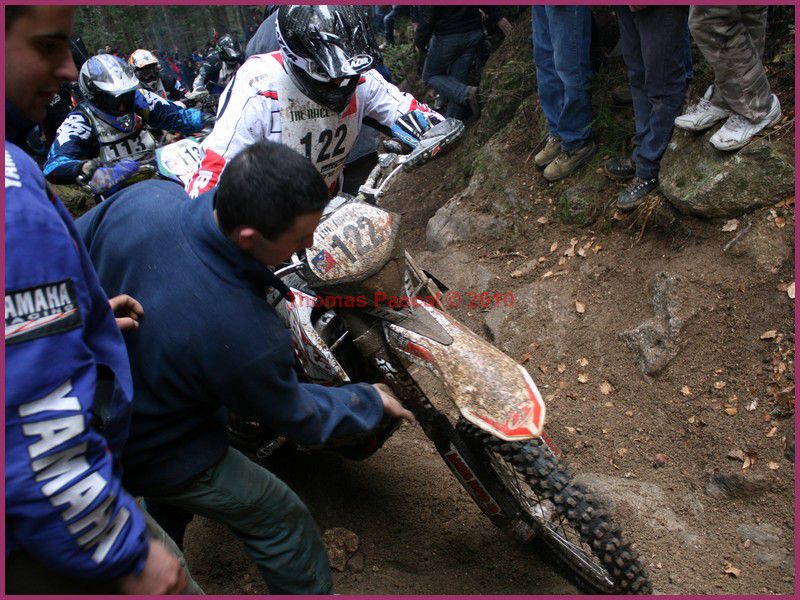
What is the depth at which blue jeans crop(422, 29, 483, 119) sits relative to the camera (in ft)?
22.4

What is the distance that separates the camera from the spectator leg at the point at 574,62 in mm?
4367

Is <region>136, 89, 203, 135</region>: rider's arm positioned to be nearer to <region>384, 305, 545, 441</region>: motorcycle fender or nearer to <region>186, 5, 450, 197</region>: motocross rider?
<region>186, 5, 450, 197</region>: motocross rider

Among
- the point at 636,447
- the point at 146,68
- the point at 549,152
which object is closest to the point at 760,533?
the point at 636,447

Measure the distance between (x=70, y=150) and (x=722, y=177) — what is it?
186 inches

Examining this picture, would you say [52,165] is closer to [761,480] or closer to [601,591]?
[601,591]

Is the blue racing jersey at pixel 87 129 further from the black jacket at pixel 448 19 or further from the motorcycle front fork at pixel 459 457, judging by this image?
the motorcycle front fork at pixel 459 457

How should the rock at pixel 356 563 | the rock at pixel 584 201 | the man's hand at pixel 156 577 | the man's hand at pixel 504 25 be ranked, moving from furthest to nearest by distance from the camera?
1. the man's hand at pixel 504 25
2. the rock at pixel 584 201
3. the rock at pixel 356 563
4. the man's hand at pixel 156 577

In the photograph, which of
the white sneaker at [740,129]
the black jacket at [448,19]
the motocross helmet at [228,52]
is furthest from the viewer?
the motocross helmet at [228,52]

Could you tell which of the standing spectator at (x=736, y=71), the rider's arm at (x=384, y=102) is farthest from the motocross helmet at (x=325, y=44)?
the standing spectator at (x=736, y=71)

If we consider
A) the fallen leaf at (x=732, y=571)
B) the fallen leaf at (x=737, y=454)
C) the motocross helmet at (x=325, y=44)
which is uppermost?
the motocross helmet at (x=325, y=44)

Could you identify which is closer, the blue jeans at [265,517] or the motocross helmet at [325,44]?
the blue jeans at [265,517]

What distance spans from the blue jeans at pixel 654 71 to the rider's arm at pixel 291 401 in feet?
9.10

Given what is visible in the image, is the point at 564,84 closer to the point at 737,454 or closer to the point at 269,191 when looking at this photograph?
the point at 737,454

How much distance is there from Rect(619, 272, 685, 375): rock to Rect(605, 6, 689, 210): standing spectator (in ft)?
2.41
